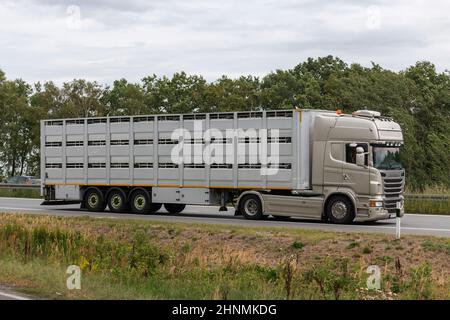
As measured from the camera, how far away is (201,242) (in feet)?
64.0

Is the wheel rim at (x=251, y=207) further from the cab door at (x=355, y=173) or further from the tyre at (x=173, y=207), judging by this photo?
the tyre at (x=173, y=207)

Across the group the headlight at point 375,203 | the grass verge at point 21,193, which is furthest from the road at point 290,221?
the grass verge at point 21,193

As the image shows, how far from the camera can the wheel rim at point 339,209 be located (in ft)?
74.0

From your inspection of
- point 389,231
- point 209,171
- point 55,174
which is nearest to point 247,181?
point 209,171

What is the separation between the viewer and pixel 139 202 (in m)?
27.0

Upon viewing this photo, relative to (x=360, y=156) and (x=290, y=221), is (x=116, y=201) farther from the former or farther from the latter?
(x=360, y=156)

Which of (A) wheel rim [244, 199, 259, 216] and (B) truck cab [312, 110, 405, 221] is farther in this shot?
(A) wheel rim [244, 199, 259, 216]

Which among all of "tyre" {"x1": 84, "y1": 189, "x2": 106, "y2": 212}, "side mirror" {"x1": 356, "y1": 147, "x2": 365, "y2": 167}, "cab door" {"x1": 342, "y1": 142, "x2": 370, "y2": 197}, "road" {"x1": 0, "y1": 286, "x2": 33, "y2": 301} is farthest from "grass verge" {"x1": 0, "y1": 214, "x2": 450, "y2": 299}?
"tyre" {"x1": 84, "y1": 189, "x2": 106, "y2": 212}

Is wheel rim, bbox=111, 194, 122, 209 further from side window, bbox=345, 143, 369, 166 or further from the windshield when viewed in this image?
the windshield

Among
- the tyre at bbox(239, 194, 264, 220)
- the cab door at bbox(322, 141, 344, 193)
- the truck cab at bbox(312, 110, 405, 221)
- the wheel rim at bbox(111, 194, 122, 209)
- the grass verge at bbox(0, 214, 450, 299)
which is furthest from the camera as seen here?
the wheel rim at bbox(111, 194, 122, 209)

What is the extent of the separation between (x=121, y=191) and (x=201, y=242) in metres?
8.59

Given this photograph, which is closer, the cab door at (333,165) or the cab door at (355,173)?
the cab door at (355,173)

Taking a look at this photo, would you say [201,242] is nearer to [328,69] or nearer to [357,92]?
[357,92]

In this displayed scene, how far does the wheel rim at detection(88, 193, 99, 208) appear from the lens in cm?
2814
